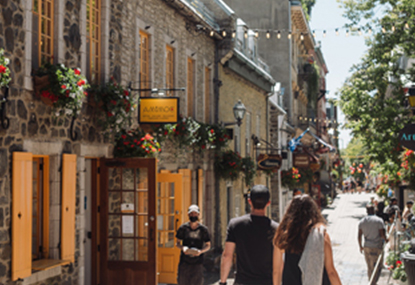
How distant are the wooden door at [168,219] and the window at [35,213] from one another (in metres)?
3.77

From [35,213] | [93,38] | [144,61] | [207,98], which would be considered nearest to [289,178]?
[207,98]

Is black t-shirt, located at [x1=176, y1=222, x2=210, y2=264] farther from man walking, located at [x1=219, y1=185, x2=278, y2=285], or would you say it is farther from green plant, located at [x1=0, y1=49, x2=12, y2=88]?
green plant, located at [x1=0, y1=49, x2=12, y2=88]

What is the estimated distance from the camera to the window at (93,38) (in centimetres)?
1021

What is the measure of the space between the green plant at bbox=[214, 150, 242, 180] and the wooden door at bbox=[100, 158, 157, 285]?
25.0 ft

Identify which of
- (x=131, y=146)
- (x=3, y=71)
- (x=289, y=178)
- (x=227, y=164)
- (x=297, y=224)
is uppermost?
(x=3, y=71)

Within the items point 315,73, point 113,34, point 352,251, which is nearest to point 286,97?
point 315,73

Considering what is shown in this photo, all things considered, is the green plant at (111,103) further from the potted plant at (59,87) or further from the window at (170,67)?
the window at (170,67)

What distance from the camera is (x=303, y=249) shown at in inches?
202

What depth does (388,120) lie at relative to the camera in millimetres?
22141

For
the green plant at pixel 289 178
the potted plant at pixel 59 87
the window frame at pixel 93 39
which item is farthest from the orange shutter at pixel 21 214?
the green plant at pixel 289 178

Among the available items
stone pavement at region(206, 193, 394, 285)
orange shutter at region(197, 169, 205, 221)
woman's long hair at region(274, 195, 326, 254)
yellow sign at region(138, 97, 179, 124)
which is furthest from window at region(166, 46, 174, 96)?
woman's long hair at region(274, 195, 326, 254)

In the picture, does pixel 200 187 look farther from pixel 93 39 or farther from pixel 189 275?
pixel 189 275

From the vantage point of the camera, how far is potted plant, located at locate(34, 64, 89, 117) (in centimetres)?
815

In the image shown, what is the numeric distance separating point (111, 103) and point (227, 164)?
28.5 feet
